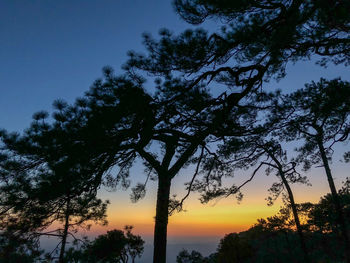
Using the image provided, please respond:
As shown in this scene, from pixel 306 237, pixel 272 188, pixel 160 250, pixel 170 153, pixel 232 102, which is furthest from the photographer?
pixel 306 237

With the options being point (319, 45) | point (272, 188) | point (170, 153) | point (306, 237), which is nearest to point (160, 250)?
point (170, 153)

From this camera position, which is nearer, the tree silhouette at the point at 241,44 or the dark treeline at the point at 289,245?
the tree silhouette at the point at 241,44

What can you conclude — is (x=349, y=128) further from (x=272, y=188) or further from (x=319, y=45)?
(x=272, y=188)

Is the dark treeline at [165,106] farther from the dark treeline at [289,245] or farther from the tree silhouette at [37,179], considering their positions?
the dark treeline at [289,245]

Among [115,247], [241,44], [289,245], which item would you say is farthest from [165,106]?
[115,247]

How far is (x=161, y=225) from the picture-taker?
6.50 metres

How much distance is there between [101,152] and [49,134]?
1.17 metres

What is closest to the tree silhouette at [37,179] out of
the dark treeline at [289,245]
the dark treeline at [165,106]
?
the dark treeline at [165,106]

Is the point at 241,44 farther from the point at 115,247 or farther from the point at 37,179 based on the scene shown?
the point at 115,247

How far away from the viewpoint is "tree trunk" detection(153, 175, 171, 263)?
6.36 m

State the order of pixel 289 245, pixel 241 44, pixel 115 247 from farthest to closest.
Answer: pixel 115 247
pixel 289 245
pixel 241 44

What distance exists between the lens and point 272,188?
9.55m

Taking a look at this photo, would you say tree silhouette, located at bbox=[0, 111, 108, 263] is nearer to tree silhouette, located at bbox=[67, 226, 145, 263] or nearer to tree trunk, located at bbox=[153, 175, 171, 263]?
tree trunk, located at bbox=[153, 175, 171, 263]

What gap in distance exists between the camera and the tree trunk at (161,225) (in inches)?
250
